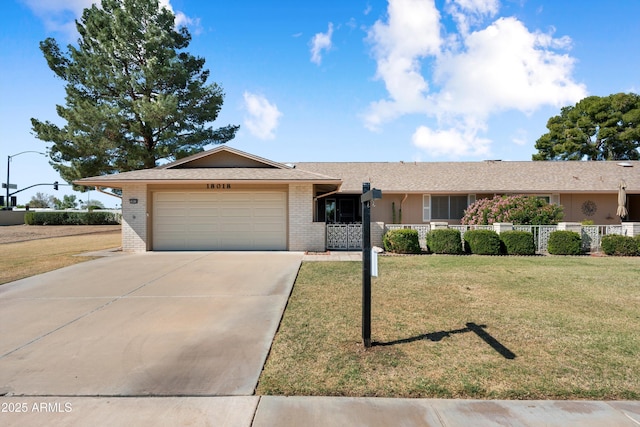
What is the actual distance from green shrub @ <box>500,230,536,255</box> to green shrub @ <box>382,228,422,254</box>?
10.6 ft

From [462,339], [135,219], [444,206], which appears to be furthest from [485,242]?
[135,219]

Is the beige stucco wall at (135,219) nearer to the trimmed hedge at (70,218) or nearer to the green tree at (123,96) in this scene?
the green tree at (123,96)

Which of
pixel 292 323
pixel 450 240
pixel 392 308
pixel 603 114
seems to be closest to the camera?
pixel 292 323

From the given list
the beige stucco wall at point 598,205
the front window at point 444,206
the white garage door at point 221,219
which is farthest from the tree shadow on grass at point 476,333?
the beige stucco wall at point 598,205

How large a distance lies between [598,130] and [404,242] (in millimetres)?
34139

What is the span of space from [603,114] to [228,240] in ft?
129

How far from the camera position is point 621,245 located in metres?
12.3

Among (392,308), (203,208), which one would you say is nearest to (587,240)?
(392,308)

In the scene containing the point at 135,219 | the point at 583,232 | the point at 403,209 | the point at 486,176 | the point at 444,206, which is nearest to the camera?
the point at 583,232

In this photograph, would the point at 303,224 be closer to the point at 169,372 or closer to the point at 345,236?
the point at 345,236

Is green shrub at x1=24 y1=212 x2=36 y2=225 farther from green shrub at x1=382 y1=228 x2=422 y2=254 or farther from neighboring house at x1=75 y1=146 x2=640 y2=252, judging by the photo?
green shrub at x1=382 y1=228 x2=422 y2=254


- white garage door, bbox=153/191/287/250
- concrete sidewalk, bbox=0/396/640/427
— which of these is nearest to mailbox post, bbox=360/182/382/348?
concrete sidewalk, bbox=0/396/640/427

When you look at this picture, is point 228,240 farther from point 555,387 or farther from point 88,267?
point 555,387

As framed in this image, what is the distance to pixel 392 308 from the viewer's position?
5902 millimetres
